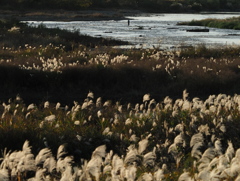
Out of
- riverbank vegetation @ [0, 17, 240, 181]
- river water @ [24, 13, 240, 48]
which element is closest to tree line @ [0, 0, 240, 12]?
river water @ [24, 13, 240, 48]

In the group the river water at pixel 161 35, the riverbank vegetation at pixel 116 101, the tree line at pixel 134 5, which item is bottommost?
the tree line at pixel 134 5

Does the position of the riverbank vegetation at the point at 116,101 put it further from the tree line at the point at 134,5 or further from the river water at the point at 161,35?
the tree line at the point at 134,5

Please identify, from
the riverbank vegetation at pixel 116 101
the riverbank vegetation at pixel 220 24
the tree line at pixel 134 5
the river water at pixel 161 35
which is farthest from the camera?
the tree line at pixel 134 5

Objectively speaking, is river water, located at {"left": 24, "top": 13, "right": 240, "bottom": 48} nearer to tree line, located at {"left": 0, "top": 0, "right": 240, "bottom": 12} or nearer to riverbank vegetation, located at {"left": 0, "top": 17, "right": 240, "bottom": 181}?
riverbank vegetation, located at {"left": 0, "top": 17, "right": 240, "bottom": 181}

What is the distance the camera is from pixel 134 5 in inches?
4434

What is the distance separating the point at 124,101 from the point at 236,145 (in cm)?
711

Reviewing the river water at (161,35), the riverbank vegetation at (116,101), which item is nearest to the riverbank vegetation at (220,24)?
the river water at (161,35)

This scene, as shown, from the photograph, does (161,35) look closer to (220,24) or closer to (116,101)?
(220,24)

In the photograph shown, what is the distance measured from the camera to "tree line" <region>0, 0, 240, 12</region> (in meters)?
91.0

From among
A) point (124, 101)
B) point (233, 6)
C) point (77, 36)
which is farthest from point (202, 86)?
point (233, 6)

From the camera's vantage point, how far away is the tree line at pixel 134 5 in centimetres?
9100

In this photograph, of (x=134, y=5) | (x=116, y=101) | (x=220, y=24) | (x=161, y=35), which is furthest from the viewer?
(x=134, y=5)

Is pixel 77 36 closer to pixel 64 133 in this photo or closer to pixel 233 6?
pixel 64 133

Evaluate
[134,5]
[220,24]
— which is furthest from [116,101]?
[134,5]
